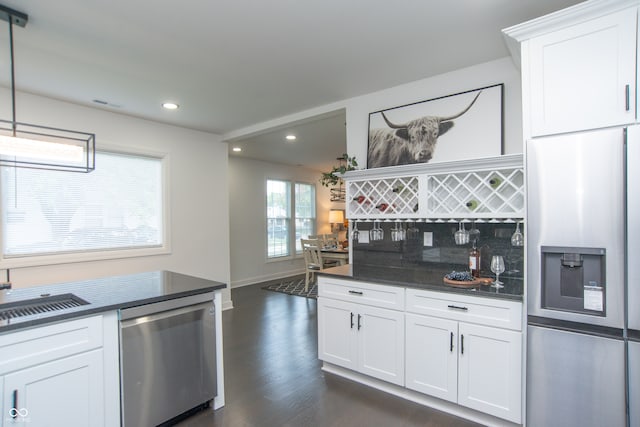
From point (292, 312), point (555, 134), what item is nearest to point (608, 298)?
point (555, 134)

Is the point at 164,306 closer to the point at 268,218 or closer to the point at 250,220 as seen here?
the point at 250,220

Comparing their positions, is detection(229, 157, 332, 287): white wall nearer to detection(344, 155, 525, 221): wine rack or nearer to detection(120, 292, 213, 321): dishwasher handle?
detection(344, 155, 525, 221): wine rack

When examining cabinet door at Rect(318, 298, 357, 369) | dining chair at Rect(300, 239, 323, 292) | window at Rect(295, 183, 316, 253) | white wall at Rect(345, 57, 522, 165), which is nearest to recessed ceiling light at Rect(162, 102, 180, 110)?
white wall at Rect(345, 57, 522, 165)

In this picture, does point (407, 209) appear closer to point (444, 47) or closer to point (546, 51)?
point (444, 47)

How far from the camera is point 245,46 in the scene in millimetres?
Result: 2504

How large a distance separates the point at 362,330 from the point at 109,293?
75.3 inches

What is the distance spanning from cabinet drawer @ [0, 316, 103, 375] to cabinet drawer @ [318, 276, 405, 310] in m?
1.73

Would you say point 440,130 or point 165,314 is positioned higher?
point 440,130

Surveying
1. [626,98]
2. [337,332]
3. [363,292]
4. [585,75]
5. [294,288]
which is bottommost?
[294,288]

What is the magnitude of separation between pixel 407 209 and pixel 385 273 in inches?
24.4

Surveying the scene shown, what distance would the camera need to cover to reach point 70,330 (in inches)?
71.5

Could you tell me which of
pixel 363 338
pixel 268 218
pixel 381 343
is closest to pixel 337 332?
pixel 363 338

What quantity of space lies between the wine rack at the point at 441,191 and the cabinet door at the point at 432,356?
0.87m

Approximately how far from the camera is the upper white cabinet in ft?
5.48
